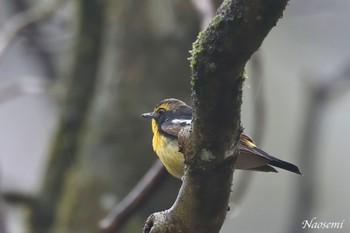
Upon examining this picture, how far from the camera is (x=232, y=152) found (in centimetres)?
172

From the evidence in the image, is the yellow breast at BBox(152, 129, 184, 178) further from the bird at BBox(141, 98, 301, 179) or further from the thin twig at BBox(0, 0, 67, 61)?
the thin twig at BBox(0, 0, 67, 61)

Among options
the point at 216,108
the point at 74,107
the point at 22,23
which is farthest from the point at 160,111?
the point at 22,23

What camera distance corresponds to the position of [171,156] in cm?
274

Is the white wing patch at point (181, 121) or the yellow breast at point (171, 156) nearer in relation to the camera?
the yellow breast at point (171, 156)

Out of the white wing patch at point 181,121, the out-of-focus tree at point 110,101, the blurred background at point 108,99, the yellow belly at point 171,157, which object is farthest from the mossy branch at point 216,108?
the out-of-focus tree at point 110,101

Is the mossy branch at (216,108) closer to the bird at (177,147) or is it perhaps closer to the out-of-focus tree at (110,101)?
the bird at (177,147)

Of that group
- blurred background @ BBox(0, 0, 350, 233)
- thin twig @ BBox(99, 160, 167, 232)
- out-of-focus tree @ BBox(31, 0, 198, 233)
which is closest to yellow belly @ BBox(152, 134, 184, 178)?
thin twig @ BBox(99, 160, 167, 232)

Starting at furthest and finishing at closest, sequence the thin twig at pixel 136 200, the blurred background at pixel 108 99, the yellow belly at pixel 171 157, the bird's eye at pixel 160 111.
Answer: the blurred background at pixel 108 99, the bird's eye at pixel 160 111, the thin twig at pixel 136 200, the yellow belly at pixel 171 157

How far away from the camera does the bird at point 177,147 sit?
2576 mm

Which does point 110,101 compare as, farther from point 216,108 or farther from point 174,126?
point 216,108

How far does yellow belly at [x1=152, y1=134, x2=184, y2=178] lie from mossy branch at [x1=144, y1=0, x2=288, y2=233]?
786mm

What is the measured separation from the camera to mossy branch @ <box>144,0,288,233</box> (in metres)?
1.50

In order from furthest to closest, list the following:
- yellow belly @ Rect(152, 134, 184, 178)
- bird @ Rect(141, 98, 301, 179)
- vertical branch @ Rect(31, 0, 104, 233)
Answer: vertical branch @ Rect(31, 0, 104, 233)
yellow belly @ Rect(152, 134, 184, 178)
bird @ Rect(141, 98, 301, 179)

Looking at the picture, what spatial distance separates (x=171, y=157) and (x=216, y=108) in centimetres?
111
